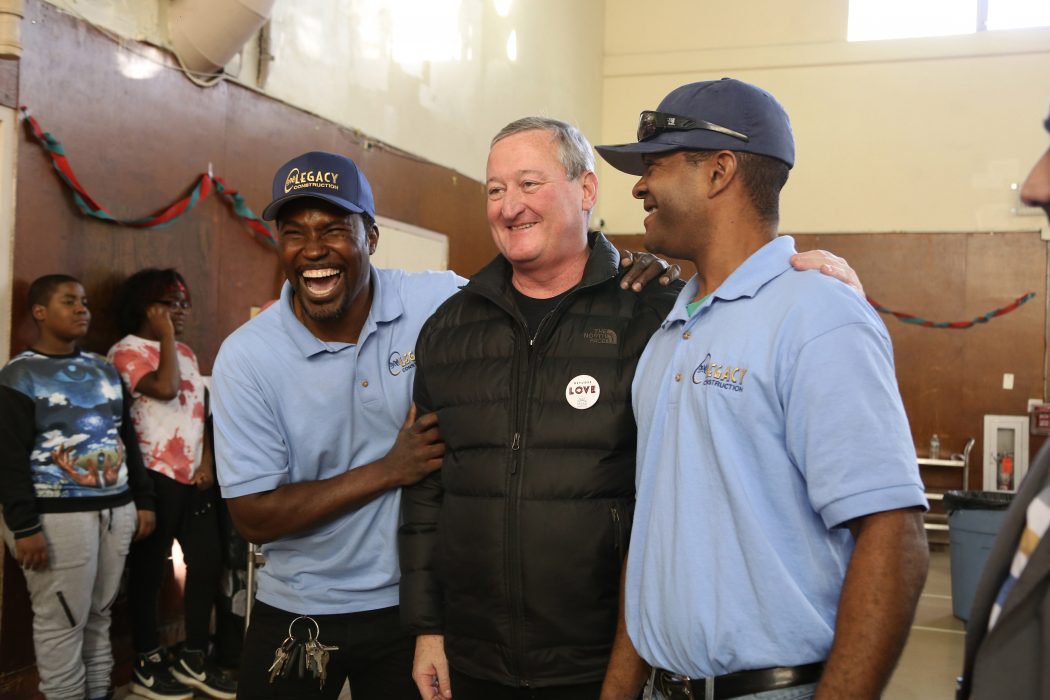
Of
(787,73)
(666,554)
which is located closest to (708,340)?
(666,554)

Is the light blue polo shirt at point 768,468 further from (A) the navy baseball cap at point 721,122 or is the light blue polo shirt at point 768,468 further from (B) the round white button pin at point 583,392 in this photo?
(B) the round white button pin at point 583,392

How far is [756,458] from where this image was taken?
4.60 feet

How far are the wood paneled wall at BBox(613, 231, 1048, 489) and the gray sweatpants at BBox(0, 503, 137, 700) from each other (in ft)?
27.0

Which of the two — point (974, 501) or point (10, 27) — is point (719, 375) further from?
point (974, 501)

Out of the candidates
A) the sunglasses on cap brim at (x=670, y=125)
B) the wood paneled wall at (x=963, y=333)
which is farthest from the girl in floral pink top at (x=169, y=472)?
the wood paneled wall at (x=963, y=333)

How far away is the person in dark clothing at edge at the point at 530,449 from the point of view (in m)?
1.77

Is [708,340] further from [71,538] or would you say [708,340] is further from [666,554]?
[71,538]

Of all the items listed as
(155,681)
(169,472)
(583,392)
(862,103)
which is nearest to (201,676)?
(155,681)

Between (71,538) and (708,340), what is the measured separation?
3.06 metres

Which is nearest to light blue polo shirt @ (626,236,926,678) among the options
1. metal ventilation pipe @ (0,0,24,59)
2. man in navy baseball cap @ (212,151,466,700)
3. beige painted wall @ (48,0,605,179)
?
man in navy baseball cap @ (212,151,466,700)

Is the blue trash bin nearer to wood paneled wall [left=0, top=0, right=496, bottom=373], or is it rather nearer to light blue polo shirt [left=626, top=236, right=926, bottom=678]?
wood paneled wall [left=0, top=0, right=496, bottom=373]

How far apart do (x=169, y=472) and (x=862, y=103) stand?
9.31 metres

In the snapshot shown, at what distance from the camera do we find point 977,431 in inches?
381

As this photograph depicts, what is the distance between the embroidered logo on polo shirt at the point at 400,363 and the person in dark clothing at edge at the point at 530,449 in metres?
0.13
